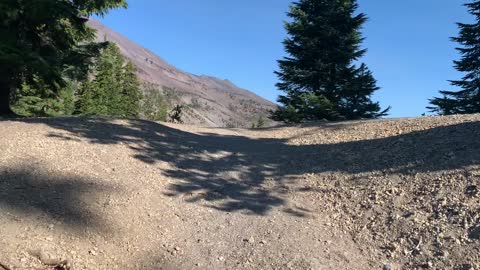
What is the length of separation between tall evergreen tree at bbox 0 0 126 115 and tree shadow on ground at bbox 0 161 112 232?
4.14 meters

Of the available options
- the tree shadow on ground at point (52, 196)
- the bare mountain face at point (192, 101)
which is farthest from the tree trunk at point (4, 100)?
the bare mountain face at point (192, 101)

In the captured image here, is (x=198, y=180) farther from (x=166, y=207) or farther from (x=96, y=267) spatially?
(x=96, y=267)

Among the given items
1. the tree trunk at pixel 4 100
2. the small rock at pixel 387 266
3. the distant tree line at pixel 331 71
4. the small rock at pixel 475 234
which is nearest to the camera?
the small rock at pixel 387 266

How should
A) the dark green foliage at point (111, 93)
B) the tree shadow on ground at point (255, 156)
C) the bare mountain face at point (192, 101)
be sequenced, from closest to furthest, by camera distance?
1. the tree shadow on ground at point (255, 156)
2. the dark green foliage at point (111, 93)
3. the bare mountain face at point (192, 101)

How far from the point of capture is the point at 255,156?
9.75 m

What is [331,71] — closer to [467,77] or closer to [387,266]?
[467,77]

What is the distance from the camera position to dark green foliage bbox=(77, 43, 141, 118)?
3553 cm

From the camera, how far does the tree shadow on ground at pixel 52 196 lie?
5.70 metres

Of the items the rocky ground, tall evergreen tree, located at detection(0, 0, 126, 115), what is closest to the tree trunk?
tall evergreen tree, located at detection(0, 0, 126, 115)

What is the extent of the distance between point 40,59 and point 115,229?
5709mm

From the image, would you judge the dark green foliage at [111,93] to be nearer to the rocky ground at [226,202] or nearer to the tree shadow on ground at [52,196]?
the rocky ground at [226,202]

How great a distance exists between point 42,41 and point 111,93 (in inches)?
1178

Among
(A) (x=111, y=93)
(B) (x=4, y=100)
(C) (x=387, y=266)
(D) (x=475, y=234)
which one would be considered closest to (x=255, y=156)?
(C) (x=387, y=266)

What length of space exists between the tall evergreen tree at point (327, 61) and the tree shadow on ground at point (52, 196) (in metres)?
15.3
